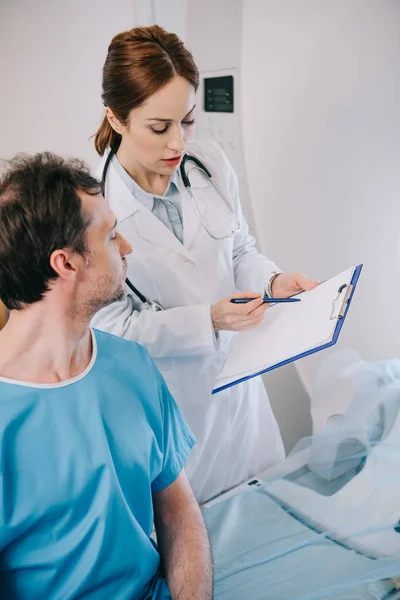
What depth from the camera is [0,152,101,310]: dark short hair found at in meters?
0.90

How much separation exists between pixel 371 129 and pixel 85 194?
1192mm

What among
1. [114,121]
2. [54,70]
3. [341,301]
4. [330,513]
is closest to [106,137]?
[114,121]

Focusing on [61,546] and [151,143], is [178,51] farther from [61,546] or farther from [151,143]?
[61,546]

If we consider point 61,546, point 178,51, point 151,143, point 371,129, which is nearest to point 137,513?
point 61,546

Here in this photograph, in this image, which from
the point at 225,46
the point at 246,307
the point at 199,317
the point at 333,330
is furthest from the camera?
the point at 225,46

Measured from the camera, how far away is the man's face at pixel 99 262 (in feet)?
3.18

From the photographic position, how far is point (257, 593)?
104 cm

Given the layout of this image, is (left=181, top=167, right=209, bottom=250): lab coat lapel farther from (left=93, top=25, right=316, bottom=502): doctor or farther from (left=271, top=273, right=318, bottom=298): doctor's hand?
(left=271, top=273, right=318, bottom=298): doctor's hand

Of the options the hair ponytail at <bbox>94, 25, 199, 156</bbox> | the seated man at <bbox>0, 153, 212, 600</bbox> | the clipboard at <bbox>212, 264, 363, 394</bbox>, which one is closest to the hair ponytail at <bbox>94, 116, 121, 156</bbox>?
the hair ponytail at <bbox>94, 25, 199, 156</bbox>

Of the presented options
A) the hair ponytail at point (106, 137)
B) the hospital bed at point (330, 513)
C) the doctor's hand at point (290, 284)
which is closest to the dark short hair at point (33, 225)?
the hair ponytail at point (106, 137)

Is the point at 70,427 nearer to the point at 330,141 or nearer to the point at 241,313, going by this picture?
the point at 241,313

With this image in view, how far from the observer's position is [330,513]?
4.08 ft

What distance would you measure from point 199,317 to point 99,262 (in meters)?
0.35

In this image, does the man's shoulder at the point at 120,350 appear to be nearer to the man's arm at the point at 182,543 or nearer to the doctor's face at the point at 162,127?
the man's arm at the point at 182,543
